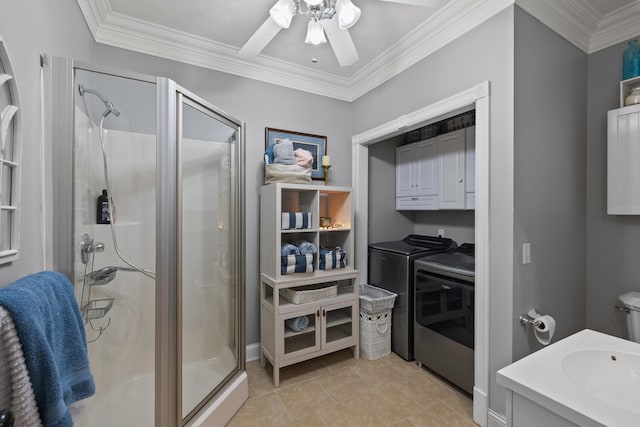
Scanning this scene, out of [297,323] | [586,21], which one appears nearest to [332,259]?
[297,323]

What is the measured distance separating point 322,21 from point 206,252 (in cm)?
153

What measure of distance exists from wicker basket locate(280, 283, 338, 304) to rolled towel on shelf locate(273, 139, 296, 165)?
1.05 m

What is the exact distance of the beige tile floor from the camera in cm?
A: 169

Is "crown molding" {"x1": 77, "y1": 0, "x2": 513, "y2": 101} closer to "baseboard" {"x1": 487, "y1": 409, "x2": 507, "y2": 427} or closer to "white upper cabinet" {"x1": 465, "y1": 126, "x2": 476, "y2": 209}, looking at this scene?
"white upper cabinet" {"x1": 465, "y1": 126, "x2": 476, "y2": 209}

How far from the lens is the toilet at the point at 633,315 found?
158cm

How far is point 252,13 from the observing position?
1797 mm

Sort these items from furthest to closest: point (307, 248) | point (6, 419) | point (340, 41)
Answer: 1. point (307, 248)
2. point (340, 41)
3. point (6, 419)

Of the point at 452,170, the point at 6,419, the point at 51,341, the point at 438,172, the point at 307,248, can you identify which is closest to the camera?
the point at 6,419

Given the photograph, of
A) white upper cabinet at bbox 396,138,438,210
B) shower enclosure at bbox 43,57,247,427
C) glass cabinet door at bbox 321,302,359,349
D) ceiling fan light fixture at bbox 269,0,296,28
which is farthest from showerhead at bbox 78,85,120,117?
white upper cabinet at bbox 396,138,438,210

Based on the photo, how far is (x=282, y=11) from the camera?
4.33ft

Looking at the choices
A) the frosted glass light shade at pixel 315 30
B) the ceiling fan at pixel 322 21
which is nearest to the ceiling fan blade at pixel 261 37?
the ceiling fan at pixel 322 21

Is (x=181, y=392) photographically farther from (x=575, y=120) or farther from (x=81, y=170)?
(x=575, y=120)

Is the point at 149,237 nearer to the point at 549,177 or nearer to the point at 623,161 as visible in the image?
the point at 549,177

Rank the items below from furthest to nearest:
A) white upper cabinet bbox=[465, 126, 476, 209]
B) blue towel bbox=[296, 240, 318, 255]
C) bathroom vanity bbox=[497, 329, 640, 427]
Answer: white upper cabinet bbox=[465, 126, 476, 209] → blue towel bbox=[296, 240, 318, 255] → bathroom vanity bbox=[497, 329, 640, 427]
